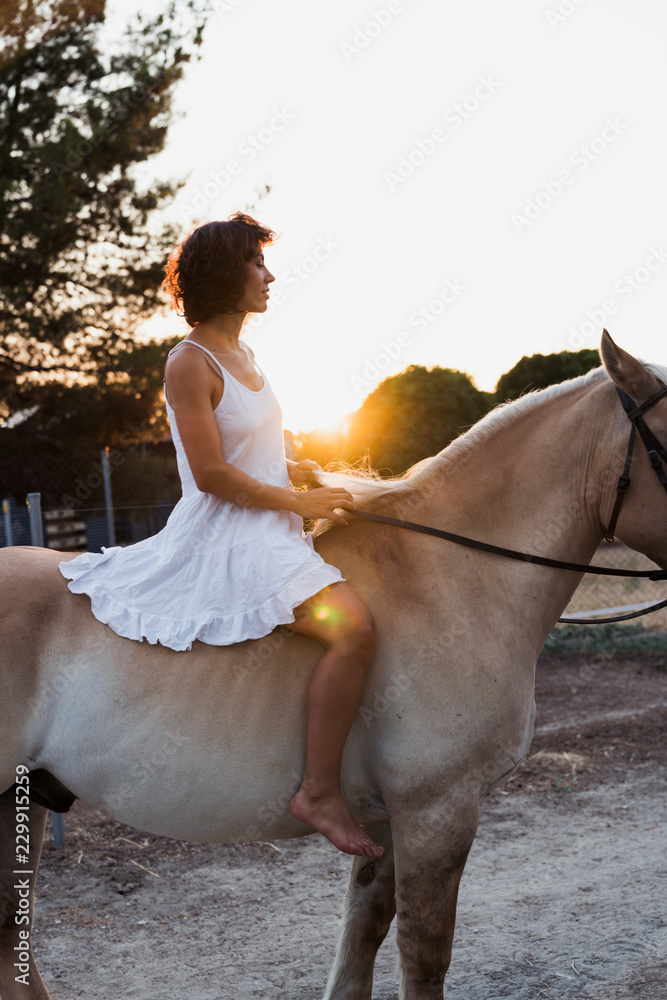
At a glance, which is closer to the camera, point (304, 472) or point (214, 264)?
point (214, 264)

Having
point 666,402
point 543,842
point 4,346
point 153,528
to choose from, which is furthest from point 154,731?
point 4,346

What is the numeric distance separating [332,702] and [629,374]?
1.30 m

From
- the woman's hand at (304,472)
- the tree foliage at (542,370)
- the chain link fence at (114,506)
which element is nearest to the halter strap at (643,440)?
the woman's hand at (304,472)

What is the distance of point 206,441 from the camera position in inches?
89.7

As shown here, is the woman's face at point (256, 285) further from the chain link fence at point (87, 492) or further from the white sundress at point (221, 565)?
the chain link fence at point (87, 492)

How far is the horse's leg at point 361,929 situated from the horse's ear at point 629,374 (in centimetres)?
163

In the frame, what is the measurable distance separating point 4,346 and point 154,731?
11.6m

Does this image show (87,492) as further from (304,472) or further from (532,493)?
(532,493)

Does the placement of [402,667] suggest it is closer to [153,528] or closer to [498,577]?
[498,577]

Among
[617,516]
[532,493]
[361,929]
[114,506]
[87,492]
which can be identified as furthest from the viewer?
[114,506]

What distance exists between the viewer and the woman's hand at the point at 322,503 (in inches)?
93.0

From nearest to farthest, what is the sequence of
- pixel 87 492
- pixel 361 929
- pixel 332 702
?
pixel 332 702 → pixel 361 929 → pixel 87 492

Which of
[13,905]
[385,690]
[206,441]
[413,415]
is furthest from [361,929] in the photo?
[413,415]

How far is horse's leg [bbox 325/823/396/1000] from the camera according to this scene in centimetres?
266
